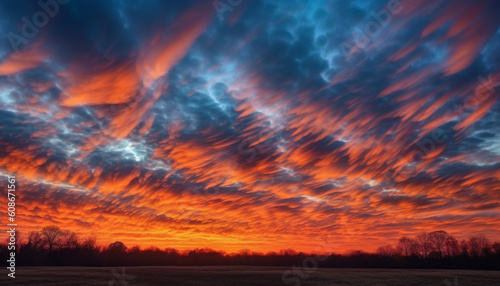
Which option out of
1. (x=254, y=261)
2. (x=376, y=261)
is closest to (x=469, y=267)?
(x=376, y=261)

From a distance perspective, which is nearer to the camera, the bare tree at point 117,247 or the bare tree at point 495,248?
the bare tree at point 495,248

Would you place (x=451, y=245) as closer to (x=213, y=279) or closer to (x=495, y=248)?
(x=495, y=248)

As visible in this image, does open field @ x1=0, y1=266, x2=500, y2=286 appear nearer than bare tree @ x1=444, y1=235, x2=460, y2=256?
Yes

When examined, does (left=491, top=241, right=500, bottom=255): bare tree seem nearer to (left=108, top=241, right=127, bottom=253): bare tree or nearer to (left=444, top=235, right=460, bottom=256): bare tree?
(left=444, top=235, right=460, bottom=256): bare tree

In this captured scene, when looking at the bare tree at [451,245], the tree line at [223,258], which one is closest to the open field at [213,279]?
the tree line at [223,258]

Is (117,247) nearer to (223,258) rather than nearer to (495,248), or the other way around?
(223,258)

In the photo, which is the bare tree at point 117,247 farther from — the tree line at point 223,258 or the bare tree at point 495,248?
the bare tree at point 495,248

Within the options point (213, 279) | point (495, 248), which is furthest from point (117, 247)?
point (495, 248)

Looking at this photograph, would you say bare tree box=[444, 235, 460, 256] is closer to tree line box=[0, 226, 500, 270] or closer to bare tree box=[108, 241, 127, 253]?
tree line box=[0, 226, 500, 270]

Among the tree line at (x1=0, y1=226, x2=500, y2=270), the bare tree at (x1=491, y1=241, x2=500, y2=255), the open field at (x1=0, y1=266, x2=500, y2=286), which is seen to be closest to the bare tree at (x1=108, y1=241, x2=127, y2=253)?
the tree line at (x1=0, y1=226, x2=500, y2=270)

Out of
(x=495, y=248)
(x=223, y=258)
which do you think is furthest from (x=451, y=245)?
(x=223, y=258)

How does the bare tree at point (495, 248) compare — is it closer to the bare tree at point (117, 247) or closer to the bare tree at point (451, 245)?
the bare tree at point (451, 245)

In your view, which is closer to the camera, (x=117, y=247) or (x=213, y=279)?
(x=213, y=279)

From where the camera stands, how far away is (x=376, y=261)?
12112 centimetres
